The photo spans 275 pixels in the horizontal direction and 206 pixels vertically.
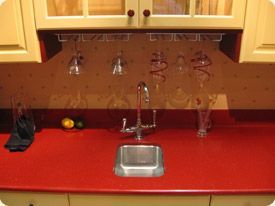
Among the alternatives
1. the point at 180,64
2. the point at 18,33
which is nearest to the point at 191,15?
the point at 180,64

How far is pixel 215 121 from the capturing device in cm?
187

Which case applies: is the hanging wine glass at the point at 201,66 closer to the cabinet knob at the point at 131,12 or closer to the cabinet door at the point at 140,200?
the cabinet knob at the point at 131,12

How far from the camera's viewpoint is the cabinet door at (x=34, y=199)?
1.35 m

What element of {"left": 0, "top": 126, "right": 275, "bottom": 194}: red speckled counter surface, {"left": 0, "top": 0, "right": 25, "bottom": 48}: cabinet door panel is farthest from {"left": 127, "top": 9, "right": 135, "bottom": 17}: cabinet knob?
{"left": 0, "top": 126, "right": 275, "bottom": 194}: red speckled counter surface

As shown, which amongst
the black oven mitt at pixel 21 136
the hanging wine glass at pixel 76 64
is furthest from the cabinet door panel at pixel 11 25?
the black oven mitt at pixel 21 136

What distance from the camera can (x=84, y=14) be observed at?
1.33 m

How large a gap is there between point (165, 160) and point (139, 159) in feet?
0.77

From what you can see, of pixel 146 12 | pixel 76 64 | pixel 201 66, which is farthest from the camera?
pixel 201 66

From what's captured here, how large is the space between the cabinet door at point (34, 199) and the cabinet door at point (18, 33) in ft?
2.02

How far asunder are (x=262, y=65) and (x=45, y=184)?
4.42 feet

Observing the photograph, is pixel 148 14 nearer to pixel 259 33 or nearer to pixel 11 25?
pixel 259 33

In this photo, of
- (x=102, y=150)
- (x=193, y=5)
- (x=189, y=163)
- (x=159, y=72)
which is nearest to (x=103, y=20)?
(x=193, y=5)

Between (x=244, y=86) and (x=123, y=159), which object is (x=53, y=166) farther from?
(x=244, y=86)

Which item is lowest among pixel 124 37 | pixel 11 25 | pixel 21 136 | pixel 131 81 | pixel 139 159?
pixel 139 159
